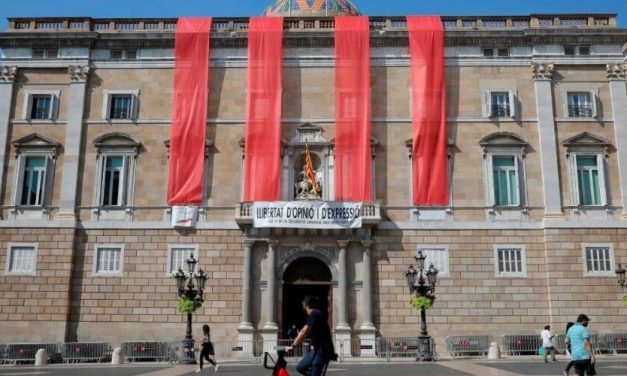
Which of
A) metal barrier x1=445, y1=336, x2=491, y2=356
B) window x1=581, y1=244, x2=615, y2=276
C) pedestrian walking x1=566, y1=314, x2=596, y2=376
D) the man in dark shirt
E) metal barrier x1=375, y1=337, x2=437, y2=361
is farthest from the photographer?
window x1=581, y1=244, x2=615, y2=276

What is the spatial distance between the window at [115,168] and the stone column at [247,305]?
21.6 feet

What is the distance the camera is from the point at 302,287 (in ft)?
102

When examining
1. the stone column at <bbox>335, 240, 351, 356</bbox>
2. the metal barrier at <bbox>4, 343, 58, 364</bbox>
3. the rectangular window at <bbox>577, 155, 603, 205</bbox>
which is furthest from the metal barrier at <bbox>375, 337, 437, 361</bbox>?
the metal barrier at <bbox>4, 343, 58, 364</bbox>

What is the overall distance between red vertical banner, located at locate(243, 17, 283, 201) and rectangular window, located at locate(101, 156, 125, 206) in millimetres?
6289

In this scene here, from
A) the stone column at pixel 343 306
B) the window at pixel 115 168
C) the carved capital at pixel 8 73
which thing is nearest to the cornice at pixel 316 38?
A: the carved capital at pixel 8 73

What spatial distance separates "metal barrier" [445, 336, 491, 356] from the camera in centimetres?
2913

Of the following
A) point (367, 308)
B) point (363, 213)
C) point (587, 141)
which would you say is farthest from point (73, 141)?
point (587, 141)

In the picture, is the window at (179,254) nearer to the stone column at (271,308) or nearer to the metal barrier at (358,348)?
the stone column at (271,308)

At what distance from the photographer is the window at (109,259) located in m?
31.0

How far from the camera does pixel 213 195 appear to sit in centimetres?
3177

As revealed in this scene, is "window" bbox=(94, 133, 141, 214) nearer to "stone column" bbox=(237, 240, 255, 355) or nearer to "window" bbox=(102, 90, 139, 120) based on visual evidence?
"window" bbox=(102, 90, 139, 120)

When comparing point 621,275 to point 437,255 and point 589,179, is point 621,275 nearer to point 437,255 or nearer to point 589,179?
point 589,179

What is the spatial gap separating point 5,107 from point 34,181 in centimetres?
422

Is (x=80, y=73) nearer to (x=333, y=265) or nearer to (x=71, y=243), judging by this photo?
(x=71, y=243)
